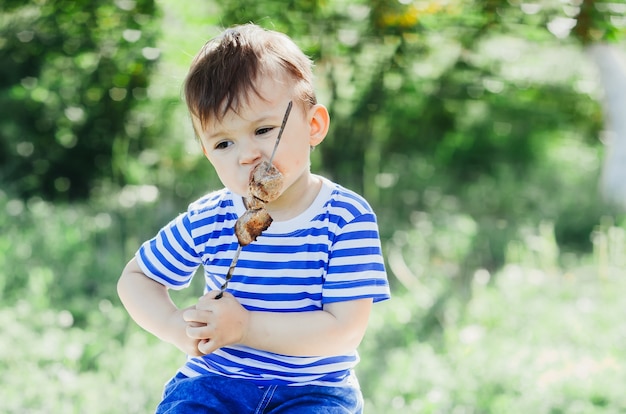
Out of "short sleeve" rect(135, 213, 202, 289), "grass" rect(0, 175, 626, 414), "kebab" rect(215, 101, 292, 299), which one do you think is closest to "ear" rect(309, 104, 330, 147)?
"kebab" rect(215, 101, 292, 299)

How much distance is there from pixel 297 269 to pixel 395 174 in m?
3.39

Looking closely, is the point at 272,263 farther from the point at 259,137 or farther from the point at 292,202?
the point at 259,137

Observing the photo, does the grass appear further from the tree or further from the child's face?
the child's face

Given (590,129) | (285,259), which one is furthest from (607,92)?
(285,259)

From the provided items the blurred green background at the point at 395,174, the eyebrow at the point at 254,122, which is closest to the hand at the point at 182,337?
the eyebrow at the point at 254,122

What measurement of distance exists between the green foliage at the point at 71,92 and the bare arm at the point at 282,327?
10.1 ft

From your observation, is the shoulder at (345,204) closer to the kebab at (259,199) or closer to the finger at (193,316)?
the kebab at (259,199)

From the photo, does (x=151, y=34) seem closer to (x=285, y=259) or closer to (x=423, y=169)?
(x=423, y=169)

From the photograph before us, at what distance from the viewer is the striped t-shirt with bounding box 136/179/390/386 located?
1.75 m

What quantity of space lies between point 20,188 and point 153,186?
710mm

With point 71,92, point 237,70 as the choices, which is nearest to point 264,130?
point 237,70

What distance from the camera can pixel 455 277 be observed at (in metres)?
3.97

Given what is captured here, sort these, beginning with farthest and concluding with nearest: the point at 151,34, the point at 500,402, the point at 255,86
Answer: the point at 151,34, the point at 500,402, the point at 255,86

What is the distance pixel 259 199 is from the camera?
1673 mm
